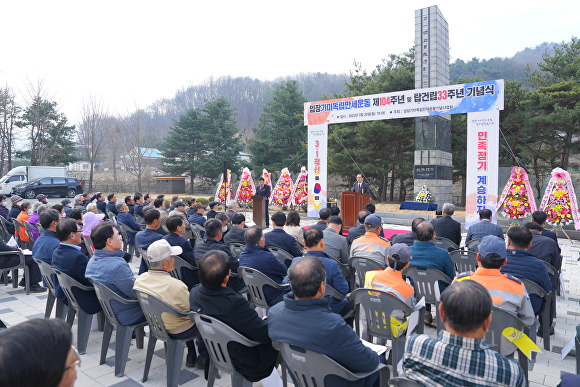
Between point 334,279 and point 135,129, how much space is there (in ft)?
103

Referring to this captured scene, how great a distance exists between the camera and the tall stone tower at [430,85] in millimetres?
13672

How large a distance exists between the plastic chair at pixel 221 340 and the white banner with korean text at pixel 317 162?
36.5 ft

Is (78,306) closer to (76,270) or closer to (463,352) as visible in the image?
(76,270)

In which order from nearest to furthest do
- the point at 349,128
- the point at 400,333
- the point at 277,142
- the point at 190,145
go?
the point at 400,333, the point at 349,128, the point at 277,142, the point at 190,145

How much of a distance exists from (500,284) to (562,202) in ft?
25.8

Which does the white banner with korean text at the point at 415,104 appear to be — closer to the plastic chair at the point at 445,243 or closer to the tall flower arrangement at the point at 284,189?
the tall flower arrangement at the point at 284,189

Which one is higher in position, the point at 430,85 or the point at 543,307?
the point at 430,85

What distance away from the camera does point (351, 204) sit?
372 inches

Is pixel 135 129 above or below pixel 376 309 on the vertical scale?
above

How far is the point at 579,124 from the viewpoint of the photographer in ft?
47.5

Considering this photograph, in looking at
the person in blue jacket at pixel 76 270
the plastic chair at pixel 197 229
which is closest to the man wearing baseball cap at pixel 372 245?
the person in blue jacket at pixel 76 270

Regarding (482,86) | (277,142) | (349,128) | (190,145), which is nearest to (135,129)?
(190,145)

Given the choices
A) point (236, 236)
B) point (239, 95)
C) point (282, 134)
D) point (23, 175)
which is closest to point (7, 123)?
point (23, 175)

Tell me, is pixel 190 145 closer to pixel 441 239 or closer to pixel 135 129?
pixel 135 129
